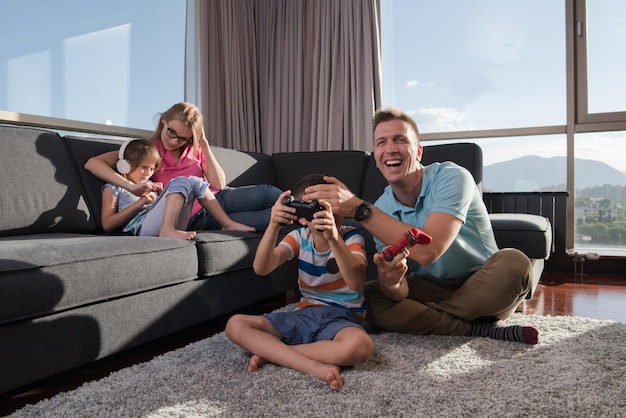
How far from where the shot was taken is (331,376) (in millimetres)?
→ 1263

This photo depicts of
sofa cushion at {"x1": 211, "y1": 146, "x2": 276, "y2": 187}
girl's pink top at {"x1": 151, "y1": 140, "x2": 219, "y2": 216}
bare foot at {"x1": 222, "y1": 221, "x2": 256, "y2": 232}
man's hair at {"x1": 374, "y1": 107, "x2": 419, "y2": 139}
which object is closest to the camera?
man's hair at {"x1": 374, "y1": 107, "x2": 419, "y2": 139}

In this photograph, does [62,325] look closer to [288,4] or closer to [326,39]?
[326,39]

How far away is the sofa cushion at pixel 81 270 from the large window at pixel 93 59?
1.49 metres

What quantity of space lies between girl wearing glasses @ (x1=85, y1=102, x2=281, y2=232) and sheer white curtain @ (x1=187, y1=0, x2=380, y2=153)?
138cm

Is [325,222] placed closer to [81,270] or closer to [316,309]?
[316,309]

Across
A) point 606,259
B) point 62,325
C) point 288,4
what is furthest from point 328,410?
point 288,4

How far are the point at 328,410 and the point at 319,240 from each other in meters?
0.53

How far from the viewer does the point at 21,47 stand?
8.59 ft

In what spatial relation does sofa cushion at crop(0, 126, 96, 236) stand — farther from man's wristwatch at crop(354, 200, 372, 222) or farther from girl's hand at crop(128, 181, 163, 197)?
man's wristwatch at crop(354, 200, 372, 222)

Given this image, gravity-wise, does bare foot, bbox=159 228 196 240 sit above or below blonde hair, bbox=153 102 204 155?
below

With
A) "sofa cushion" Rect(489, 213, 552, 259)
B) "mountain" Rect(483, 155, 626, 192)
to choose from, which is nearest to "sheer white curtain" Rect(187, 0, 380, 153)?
"mountain" Rect(483, 155, 626, 192)

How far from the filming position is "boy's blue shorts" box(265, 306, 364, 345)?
1468 mm

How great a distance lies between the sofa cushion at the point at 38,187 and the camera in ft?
6.23

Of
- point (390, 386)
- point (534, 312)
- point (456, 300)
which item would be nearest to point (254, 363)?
point (390, 386)
